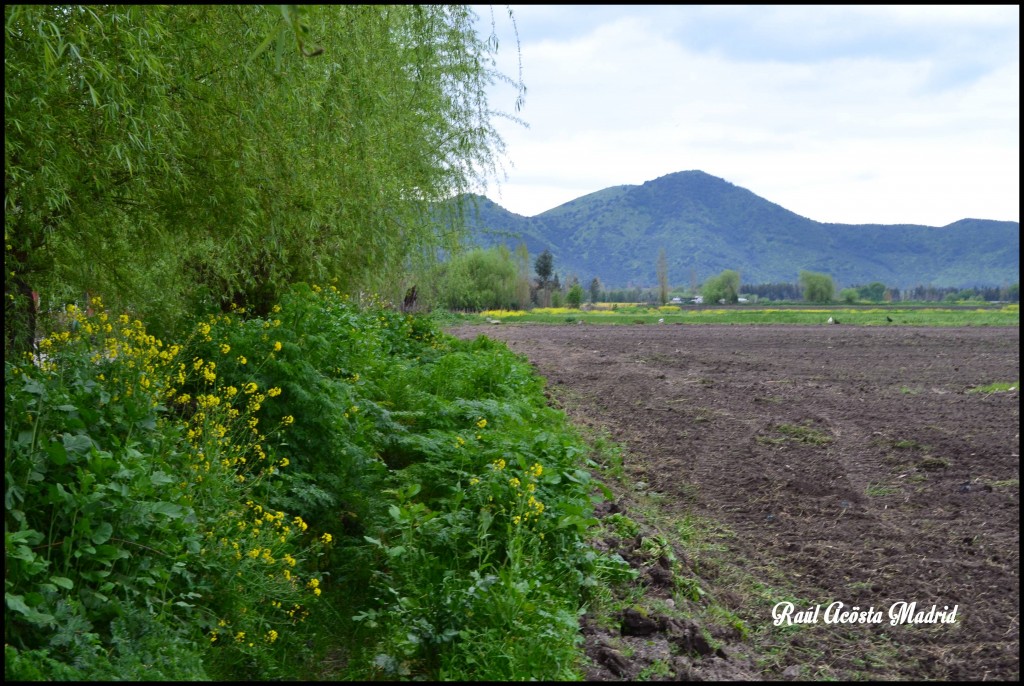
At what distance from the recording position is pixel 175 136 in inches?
191

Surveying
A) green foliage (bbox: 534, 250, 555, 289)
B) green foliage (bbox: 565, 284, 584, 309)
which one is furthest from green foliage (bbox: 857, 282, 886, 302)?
green foliage (bbox: 534, 250, 555, 289)

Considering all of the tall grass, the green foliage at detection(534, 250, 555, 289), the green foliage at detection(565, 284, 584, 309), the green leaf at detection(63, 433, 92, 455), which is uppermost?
the green foliage at detection(534, 250, 555, 289)

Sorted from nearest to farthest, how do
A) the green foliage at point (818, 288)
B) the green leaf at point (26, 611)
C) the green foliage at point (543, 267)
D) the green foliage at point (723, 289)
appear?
1. the green leaf at point (26, 611)
2. the green foliage at point (543, 267)
3. the green foliage at point (818, 288)
4. the green foliage at point (723, 289)

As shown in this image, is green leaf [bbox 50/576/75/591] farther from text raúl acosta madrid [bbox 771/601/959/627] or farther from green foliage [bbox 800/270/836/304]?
green foliage [bbox 800/270/836/304]

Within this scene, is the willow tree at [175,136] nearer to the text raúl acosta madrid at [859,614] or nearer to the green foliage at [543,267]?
the text raúl acosta madrid at [859,614]

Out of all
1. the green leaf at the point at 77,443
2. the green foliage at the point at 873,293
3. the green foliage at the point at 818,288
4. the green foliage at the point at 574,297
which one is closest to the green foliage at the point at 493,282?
the green foliage at the point at 574,297

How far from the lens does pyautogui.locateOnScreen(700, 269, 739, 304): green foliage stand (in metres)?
91.4

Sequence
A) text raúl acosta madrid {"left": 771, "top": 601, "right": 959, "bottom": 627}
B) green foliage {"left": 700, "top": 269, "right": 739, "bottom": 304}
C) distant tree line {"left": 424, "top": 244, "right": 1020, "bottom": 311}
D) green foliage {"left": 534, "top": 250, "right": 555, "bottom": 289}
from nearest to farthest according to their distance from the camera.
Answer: text raúl acosta madrid {"left": 771, "top": 601, "right": 959, "bottom": 627} → distant tree line {"left": 424, "top": 244, "right": 1020, "bottom": 311} → green foliage {"left": 534, "top": 250, "right": 555, "bottom": 289} → green foliage {"left": 700, "top": 269, "right": 739, "bottom": 304}

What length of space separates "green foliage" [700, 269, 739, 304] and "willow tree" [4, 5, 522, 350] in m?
87.1

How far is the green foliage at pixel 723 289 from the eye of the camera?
9144cm

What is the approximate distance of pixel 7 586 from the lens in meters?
3.13

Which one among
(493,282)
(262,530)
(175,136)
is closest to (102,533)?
(262,530)

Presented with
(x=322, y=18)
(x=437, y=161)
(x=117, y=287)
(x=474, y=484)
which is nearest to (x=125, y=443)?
(x=474, y=484)

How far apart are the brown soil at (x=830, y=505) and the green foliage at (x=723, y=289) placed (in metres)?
75.9
